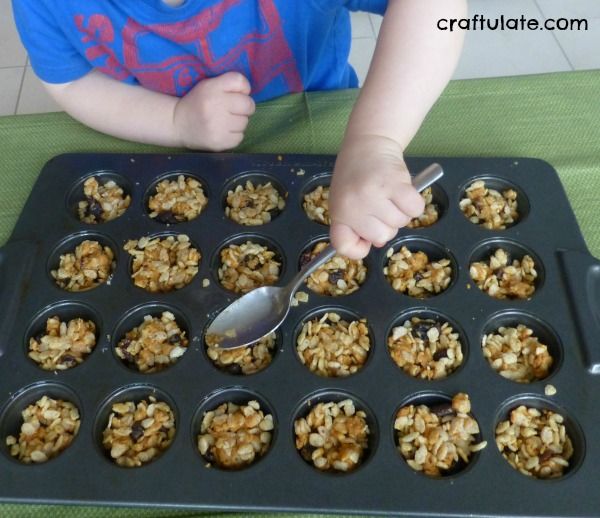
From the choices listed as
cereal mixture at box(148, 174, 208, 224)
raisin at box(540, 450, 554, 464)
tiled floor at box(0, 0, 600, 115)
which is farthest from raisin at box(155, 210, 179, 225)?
tiled floor at box(0, 0, 600, 115)

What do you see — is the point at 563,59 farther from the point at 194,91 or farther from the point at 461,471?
the point at 461,471

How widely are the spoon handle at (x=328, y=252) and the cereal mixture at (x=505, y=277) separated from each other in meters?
0.15

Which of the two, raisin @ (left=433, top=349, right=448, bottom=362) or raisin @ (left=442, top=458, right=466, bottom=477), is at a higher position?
raisin @ (left=433, top=349, right=448, bottom=362)

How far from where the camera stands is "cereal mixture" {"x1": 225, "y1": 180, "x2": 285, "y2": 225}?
83 cm

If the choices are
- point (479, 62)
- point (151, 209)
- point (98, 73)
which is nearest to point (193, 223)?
point (151, 209)

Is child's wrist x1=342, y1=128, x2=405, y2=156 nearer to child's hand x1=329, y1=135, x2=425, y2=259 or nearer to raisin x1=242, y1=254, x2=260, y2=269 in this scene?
child's hand x1=329, y1=135, x2=425, y2=259

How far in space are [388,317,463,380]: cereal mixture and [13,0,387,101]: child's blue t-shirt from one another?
0.48 meters

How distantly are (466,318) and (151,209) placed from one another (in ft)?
1.49

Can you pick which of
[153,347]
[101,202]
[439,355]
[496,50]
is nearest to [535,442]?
[439,355]

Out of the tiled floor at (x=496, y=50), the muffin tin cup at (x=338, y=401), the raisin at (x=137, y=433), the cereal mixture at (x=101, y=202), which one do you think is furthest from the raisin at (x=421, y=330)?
the tiled floor at (x=496, y=50)

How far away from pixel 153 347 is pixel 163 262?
12cm

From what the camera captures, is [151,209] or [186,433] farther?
[151,209]

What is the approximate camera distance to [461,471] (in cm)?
60

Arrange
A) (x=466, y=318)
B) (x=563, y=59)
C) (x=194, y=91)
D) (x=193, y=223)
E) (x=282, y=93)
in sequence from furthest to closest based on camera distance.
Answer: (x=563, y=59), (x=282, y=93), (x=194, y=91), (x=193, y=223), (x=466, y=318)
